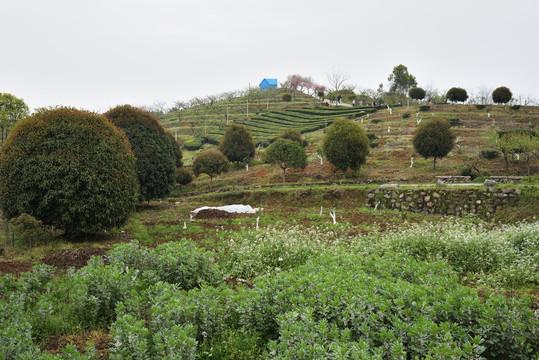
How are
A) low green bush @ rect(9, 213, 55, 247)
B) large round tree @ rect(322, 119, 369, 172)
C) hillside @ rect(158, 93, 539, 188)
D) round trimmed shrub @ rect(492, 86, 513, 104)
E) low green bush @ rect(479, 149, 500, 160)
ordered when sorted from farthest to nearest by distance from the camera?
round trimmed shrub @ rect(492, 86, 513, 104) < low green bush @ rect(479, 149, 500, 160) < hillside @ rect(158, 93, 539, 188) < large round tree @ rect(322, 119, 369, 172) < low green bush @ rect(9, 213, 55, 247)

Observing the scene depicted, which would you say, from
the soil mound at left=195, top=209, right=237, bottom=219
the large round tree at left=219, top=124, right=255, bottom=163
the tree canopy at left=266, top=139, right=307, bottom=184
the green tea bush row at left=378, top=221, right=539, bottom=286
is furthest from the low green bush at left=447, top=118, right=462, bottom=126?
the green tea bush row at left=378, top=221, right=539, bottom=286

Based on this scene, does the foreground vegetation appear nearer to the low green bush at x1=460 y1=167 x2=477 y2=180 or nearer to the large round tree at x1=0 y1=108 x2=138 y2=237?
the large round tree at x1=0 y1=108 x2=138 y2=237

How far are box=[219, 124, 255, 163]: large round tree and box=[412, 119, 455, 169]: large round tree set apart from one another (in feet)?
65.8

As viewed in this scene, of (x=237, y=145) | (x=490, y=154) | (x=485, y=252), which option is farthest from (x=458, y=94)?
(x=485, y=252)

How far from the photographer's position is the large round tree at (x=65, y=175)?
11.1 metres

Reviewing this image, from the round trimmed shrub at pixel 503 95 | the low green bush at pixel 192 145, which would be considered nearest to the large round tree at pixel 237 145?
the low green bush at pixel 192 145

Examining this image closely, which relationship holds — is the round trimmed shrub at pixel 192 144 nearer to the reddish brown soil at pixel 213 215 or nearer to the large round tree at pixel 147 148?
the large round tree at pixel 147 148

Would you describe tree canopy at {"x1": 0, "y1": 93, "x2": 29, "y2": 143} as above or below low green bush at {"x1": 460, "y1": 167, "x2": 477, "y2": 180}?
above

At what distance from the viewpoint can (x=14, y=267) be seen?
313 inches

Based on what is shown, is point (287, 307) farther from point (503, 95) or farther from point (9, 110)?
point (503, 95)

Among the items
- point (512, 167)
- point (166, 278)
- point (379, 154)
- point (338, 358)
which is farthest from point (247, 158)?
point (338, 358)

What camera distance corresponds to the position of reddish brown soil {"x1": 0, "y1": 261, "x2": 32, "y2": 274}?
7.61 m

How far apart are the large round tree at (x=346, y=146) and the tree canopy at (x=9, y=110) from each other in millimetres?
27449

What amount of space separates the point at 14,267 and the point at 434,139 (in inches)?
1126
